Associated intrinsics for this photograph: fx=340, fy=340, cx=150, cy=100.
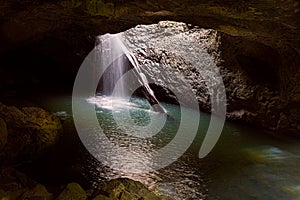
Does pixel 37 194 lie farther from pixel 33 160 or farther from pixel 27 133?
pixel 27 133

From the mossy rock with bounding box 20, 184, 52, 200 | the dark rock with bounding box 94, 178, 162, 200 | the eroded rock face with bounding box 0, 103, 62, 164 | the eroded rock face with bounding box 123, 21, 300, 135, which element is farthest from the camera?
the eroded rock face with bounding box 123, 21, 300, 135

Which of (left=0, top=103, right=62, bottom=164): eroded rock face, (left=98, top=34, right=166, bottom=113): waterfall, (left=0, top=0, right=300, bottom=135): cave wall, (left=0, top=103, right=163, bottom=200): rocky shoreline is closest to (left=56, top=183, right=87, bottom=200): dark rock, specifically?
(left=0, top=103, right=163, bottom=200): rocky shoreline

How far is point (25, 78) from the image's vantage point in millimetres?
13289

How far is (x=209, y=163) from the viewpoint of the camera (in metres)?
6.38

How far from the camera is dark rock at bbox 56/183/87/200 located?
416cm

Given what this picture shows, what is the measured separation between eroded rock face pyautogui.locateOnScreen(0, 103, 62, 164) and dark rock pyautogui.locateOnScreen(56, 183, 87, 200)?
1723 mm

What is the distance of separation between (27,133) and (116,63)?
7.59 meters

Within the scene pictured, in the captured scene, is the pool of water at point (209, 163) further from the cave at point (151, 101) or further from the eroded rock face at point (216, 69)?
the eroded rock face at point (216, 69)

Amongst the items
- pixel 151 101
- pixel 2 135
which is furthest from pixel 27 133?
pixel 151 101

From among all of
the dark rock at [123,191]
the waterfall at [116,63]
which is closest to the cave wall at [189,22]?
the waterfall at [116,63]

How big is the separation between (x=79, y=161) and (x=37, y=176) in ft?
2.86

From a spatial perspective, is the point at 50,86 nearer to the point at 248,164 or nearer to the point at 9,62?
the point at 9,62

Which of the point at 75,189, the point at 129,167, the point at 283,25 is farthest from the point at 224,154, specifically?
the point at 75,189

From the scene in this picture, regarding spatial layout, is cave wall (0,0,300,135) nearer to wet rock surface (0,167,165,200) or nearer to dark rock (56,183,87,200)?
wet rock surface (0,167,165,200)
